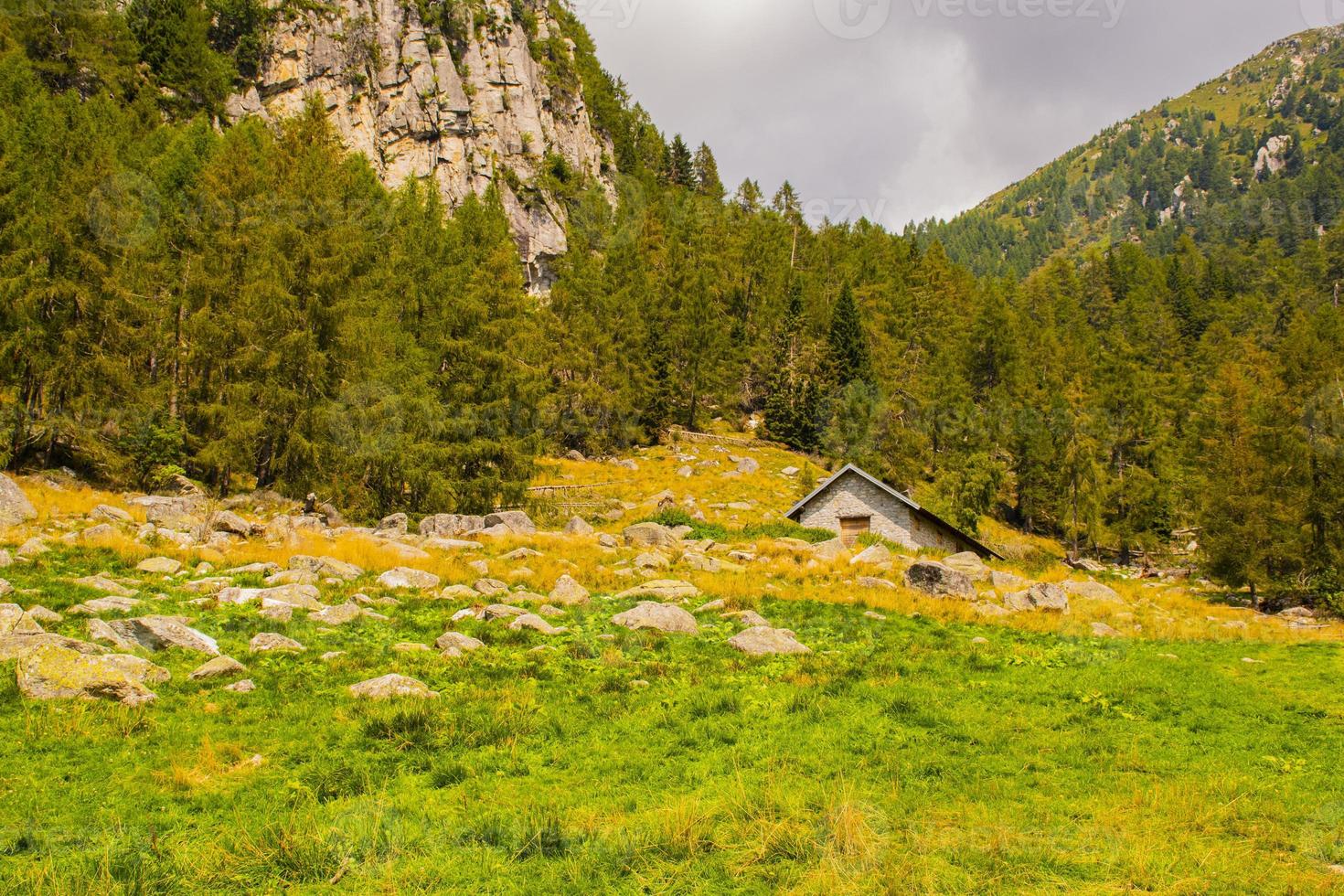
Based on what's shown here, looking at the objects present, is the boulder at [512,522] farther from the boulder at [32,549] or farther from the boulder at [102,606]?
the boulder at [102,606]

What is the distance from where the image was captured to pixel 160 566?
47.1ft

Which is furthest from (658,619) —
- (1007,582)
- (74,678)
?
(1007,582)

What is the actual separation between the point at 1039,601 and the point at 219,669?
17349 mm

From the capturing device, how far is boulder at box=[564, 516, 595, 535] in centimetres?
2619

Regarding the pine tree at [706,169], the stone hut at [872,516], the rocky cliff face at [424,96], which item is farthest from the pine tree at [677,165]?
the stone hut at [872,516]

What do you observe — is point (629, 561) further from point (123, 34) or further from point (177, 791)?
point (123, 34)

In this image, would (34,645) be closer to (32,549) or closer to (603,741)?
(603,741)

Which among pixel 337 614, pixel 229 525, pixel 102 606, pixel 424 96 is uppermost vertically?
pixel 424 96

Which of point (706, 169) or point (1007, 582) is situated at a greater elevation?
point (706, 169)

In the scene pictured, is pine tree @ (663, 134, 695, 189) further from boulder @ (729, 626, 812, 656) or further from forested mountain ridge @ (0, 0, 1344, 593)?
boulder @ (729, 626, 812, 656)

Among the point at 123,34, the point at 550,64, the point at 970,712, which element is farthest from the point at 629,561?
the point at 550,64

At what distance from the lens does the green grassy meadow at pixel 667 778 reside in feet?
17.4

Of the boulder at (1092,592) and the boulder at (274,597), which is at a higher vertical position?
the boulder at (274,597)

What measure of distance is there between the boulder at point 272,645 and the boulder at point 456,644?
1904 mm
